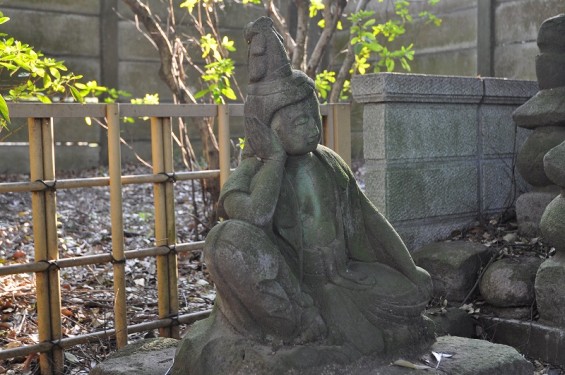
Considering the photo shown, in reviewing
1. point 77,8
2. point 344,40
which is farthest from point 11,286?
point 344,40

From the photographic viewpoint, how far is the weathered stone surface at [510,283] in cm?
493

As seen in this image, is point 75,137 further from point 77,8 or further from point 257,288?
point 257,288

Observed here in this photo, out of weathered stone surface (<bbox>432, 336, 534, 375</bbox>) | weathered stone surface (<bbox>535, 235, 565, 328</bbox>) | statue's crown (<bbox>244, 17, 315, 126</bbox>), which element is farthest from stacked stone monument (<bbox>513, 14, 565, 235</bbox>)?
statue's crown (<bbox>244, 17, 315, 126</bbox>)

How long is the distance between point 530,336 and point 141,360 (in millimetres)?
2403

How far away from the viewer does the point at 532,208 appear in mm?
5602

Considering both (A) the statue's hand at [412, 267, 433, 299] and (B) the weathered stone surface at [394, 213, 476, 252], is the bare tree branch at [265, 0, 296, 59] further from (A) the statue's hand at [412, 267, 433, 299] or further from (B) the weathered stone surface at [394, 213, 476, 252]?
(A) the statue's hand at [412, 267, 433, 299]

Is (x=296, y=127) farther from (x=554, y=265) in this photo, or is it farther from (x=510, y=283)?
(x=510, y=283)

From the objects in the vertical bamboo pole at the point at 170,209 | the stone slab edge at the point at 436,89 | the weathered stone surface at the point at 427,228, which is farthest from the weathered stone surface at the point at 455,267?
the vertical bamboo pole at the point at 170,209

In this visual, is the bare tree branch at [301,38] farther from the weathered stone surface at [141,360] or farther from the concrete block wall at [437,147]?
the weathered stone surface at [141,360]

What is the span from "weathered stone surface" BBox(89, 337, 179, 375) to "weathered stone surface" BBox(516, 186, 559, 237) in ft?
9.34

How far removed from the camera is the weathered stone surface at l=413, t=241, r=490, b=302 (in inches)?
203

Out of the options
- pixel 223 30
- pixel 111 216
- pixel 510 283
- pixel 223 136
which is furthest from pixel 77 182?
pixel 223 30

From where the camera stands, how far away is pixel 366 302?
3.30m

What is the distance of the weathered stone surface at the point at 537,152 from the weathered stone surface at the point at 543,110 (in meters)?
0.06
